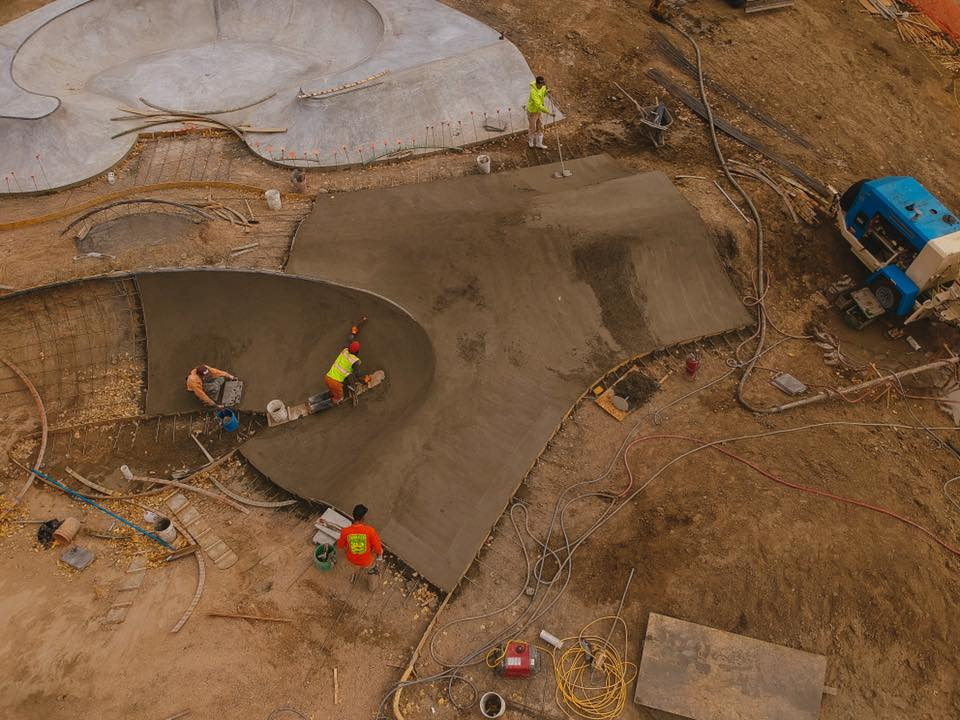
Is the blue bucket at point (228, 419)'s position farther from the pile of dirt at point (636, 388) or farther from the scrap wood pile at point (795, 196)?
the scrap wood pile at point (795, 196)

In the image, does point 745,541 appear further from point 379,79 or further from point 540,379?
point 379,79

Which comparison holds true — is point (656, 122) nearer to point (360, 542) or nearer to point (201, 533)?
point (360, 542)

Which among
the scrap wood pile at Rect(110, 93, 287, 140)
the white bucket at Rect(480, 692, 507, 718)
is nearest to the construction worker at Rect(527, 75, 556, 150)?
the scrap wood pile at Rect(110, 93, 287, 140)

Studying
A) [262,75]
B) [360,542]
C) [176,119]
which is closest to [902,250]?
[360,542]

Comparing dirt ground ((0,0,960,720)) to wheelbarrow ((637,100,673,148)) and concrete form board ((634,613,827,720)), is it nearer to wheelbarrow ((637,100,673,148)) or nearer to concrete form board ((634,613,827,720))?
concrete form board ((634,613,827,720))

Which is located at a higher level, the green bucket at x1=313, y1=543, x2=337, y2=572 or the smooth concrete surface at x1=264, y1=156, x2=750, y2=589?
the smooth concrete surface at x1=264, y1=156, x2=750, y2=589

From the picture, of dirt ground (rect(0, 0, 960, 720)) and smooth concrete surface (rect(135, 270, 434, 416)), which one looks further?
smooth concrete surface (rect(135, 270, 434, 416))

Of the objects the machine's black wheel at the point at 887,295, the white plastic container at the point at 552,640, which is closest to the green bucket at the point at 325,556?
the white plastic container at the point at 552,640
